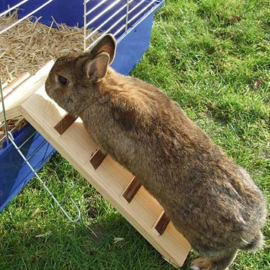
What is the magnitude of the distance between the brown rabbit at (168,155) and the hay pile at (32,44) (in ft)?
2.78

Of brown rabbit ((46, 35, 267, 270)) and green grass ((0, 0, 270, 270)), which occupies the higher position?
brown rabbit ((46, 35, 267, 270))

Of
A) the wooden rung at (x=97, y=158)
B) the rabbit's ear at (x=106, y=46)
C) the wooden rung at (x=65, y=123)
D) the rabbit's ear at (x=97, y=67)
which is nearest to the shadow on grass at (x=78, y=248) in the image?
the wooden rung at (x=97, y=158)

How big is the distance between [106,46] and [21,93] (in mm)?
597

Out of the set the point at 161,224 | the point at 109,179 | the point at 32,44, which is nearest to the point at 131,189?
the point at 109,179

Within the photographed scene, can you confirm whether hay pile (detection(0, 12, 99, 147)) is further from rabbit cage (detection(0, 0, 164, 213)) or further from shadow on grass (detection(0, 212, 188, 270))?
shadow on grass (detection(0, 212, 188, 270))

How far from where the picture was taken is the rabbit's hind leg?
8.55ft

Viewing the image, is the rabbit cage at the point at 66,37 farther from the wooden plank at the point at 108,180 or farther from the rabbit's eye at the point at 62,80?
the rabbit's eye at the point at 62,80

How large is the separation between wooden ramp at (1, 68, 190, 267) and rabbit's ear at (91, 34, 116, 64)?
436 mm

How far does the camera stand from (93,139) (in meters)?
2.75

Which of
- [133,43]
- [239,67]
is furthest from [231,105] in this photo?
[133,43]

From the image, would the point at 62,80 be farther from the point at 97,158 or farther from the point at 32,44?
the point at 32,44

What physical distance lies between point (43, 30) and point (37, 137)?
1346 mm

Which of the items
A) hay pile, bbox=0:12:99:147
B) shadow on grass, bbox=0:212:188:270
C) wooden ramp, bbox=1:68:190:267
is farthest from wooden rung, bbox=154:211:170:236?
hay pile, bbox=0:12:99:147

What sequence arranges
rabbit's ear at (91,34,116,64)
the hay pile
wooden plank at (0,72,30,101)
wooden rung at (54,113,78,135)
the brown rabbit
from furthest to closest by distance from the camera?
the hay pile < wooden plank at (0,72,30,101) < wooden rung at (54,113,78,135) < rabbit's ear at (91,34,116,64) < the brown rabbit
